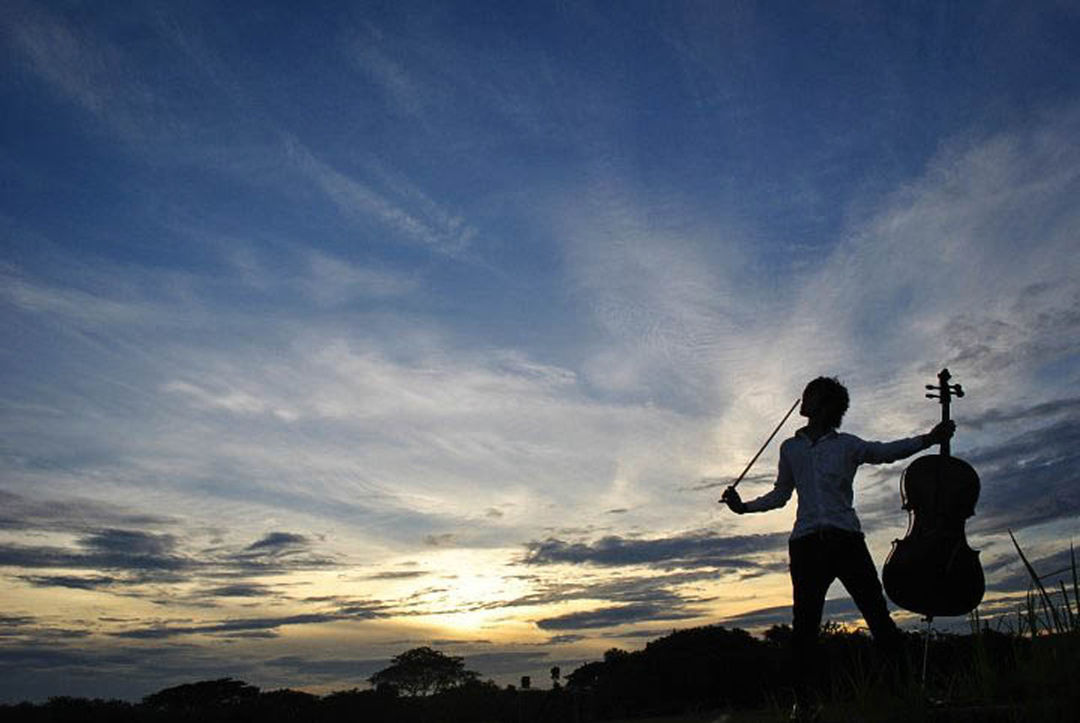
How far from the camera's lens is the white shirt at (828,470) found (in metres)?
6.30

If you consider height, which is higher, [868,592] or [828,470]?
[828,470]

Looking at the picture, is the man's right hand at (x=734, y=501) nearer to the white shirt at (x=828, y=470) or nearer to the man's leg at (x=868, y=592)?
the white shirt at (x=828, y=470)

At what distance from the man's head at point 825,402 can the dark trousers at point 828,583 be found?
0.92 meters

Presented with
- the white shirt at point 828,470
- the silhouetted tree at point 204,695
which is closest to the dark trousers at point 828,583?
the white shirt at point 828,470

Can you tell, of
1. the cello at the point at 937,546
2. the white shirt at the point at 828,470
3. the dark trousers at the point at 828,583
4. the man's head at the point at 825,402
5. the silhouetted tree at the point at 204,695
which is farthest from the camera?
the silhouetted tree at the point at 204,695

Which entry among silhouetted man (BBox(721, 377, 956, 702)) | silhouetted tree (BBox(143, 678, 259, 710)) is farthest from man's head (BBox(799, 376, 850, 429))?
silhouetted tree (BBox(143, 678, 259, 710))

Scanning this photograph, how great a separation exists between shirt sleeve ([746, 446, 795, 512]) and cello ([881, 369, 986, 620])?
2.71 feet

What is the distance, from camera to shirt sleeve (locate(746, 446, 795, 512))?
670cm

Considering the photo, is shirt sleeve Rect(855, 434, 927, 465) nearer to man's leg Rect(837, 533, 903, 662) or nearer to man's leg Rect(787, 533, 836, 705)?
man's leg Rect(837, 533, 903, 662)

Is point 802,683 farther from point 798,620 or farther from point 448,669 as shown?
point 448,669

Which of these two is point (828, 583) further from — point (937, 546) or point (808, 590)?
point (937, 546)

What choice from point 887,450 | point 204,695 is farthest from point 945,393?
point 204,695

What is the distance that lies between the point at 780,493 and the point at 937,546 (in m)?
1.20

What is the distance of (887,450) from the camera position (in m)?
6.42
